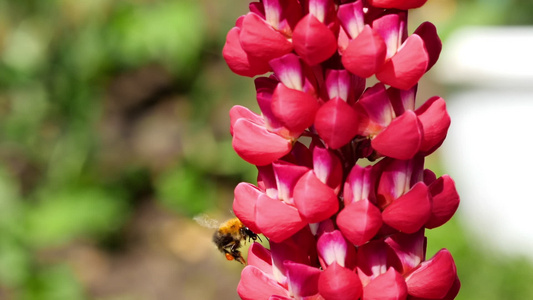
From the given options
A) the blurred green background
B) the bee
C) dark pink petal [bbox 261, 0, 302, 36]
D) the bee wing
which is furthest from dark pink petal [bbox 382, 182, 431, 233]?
the blurred green background

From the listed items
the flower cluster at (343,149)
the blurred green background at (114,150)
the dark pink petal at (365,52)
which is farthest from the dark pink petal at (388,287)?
the blurred green background at (114,150)

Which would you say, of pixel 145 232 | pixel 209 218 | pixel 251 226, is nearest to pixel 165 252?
pixel 145 232

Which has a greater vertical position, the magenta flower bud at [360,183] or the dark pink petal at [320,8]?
the dark pink petal at [320,8]

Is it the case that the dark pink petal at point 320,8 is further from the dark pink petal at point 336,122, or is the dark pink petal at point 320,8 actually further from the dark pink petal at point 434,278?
the dark pink petal at point 434,278

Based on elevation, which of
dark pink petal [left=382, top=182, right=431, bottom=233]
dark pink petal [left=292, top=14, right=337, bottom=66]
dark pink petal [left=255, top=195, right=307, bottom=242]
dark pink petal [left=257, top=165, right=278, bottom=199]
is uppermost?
dark pink petal [left=292, top=14, right=337, bottom=66]

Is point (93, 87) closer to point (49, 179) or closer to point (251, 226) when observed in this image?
point (49, 179)

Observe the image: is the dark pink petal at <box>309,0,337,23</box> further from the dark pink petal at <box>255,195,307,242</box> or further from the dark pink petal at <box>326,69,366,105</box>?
the dark pink petal at <box>255,195,307,242</box>
